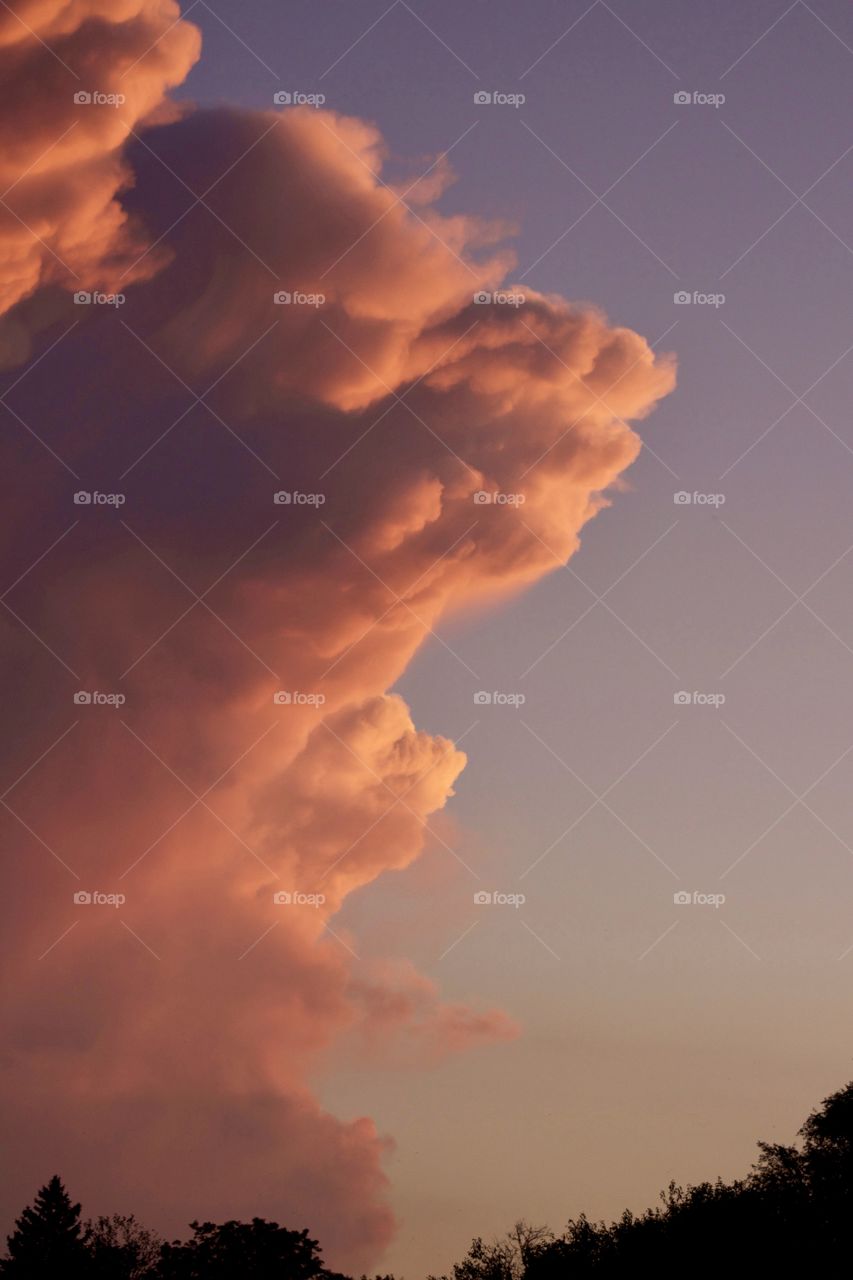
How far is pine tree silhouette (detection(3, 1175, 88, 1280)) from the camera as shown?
101062 mm

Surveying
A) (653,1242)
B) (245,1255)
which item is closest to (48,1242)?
(245,1255)

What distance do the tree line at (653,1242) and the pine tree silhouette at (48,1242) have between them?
0.11 m

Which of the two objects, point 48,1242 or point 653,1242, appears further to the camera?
point 48,1242

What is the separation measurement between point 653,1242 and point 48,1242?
51027 millimetres

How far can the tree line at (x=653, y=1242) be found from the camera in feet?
224

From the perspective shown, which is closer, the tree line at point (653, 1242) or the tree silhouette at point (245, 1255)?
the tree line at point (653, 1242)

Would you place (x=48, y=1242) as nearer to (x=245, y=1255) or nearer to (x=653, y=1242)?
(x=245, y=1255)

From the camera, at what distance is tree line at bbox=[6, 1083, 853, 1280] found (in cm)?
6825

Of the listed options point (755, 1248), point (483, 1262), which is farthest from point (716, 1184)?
point (483, 1262)

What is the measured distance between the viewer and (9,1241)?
357 feet

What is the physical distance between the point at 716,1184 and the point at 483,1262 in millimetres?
28237

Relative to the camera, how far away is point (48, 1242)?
105125 mm

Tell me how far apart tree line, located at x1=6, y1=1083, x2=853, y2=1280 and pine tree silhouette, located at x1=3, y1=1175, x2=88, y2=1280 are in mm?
108

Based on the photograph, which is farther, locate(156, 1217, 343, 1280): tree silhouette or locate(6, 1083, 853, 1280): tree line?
locate(156, 1217, 343, 1280): tree silhouette
